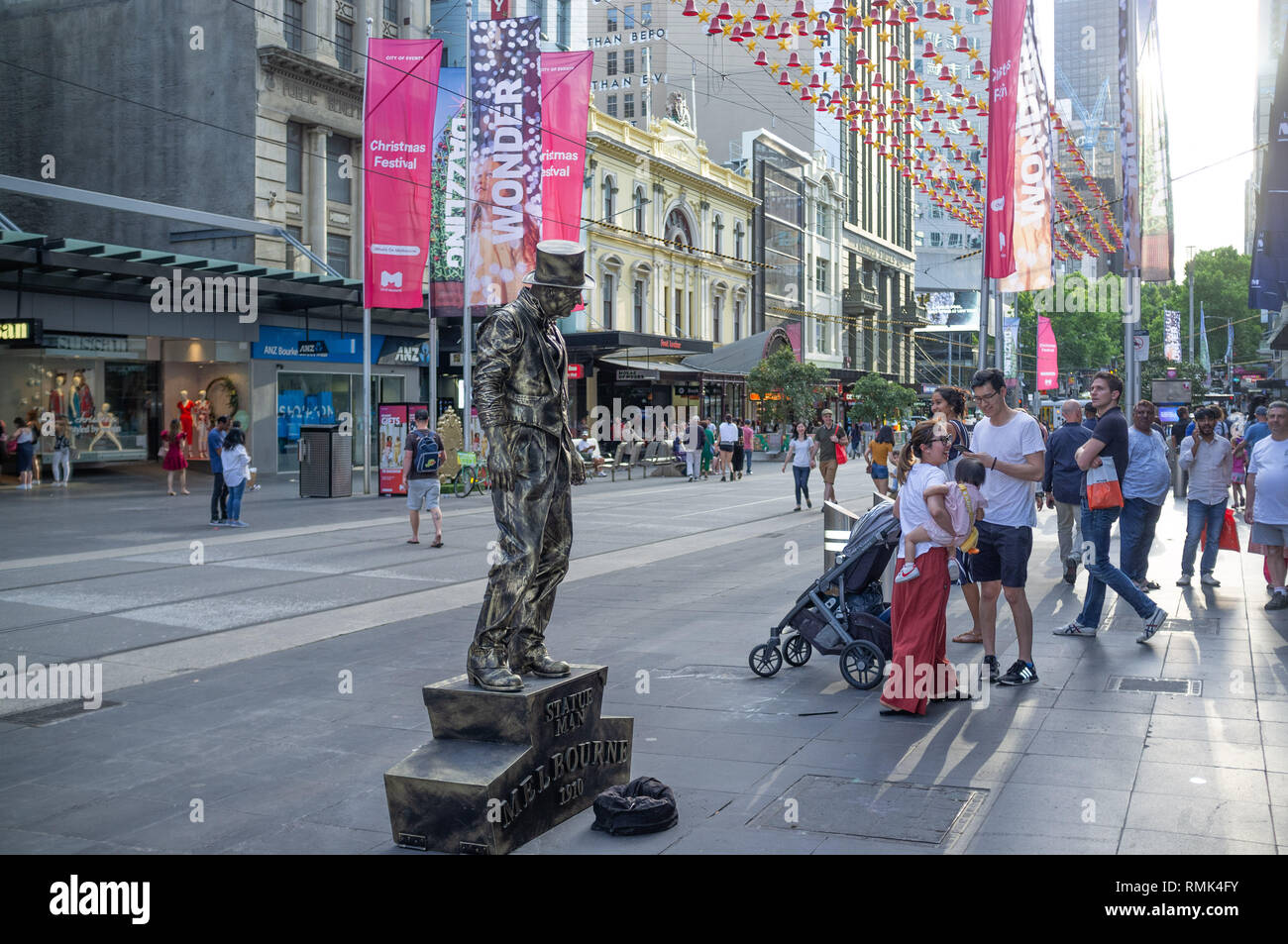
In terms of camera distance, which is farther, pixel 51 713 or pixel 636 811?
Answer: pixel 51 713

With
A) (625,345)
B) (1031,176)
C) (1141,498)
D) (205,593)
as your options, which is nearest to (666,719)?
(1141,498)

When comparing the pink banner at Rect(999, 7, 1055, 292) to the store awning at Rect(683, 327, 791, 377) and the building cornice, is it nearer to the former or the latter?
the building cornice

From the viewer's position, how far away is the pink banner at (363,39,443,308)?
2228 centimetres

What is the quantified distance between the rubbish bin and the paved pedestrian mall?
9.97 metres

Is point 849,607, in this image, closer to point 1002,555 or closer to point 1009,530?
point 1002,555

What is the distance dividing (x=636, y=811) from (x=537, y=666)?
76 cm

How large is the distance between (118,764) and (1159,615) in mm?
6933

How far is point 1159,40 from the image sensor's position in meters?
15.7

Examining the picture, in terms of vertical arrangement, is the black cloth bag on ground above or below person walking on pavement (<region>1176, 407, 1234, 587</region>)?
below

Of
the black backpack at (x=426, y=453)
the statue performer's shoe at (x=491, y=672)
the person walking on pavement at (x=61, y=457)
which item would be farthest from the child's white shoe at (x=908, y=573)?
the person walking on pavement at (x=61, y=457)

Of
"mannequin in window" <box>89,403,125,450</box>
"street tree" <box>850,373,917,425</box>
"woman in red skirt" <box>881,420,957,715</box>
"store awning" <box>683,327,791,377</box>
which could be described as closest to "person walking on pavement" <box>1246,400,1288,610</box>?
"woman in red skirt" <box>881,420,957,715</box>

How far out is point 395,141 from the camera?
22516 mm
